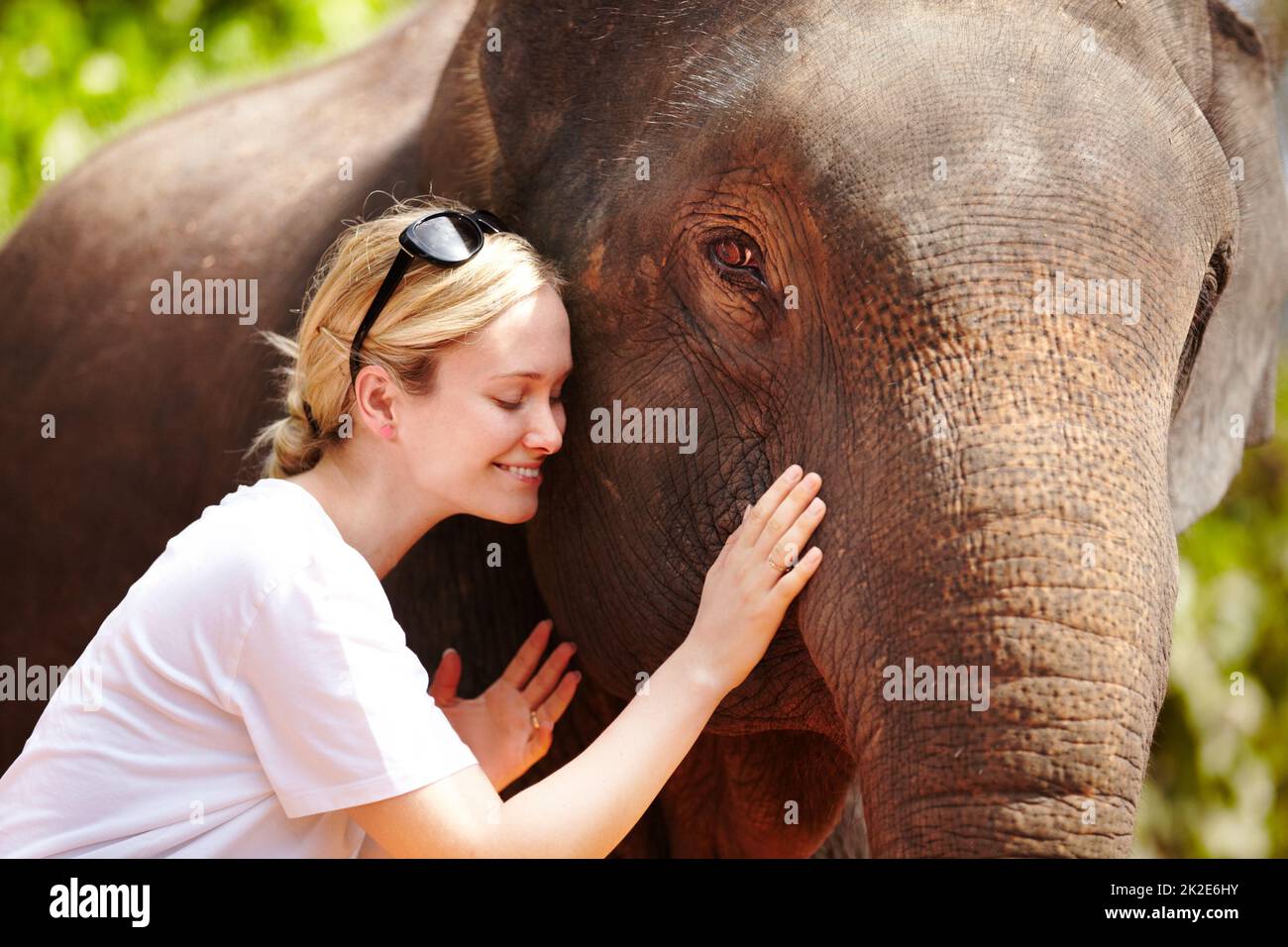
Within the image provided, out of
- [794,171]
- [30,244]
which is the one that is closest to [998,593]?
[794,171]

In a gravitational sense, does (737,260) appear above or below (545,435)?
above

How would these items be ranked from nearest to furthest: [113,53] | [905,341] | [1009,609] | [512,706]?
[1009,609]
[905,341]
[512,706]
[113,53]

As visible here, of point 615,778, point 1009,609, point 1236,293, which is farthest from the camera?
point 1236,293

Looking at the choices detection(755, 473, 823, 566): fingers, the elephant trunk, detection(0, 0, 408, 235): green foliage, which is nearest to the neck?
detection(755, 473, 823, 566): fingers

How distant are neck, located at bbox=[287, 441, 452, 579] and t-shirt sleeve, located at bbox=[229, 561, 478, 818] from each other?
0.29 metres

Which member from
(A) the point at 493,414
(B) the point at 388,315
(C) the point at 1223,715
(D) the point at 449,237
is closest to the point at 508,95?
(D) the point at 449,237

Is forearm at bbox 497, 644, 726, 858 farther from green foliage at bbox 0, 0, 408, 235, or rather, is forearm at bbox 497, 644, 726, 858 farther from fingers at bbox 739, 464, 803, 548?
green foliage at bbox 0, 0, 408, 235

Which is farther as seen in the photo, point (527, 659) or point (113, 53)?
point (113, 53)

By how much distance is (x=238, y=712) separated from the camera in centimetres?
216

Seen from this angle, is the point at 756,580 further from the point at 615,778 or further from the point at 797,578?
the point at 615,778

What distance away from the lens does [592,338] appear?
248cm

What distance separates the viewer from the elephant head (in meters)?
1.87

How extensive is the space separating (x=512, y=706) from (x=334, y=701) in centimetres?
75

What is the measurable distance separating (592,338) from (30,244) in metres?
2.47
